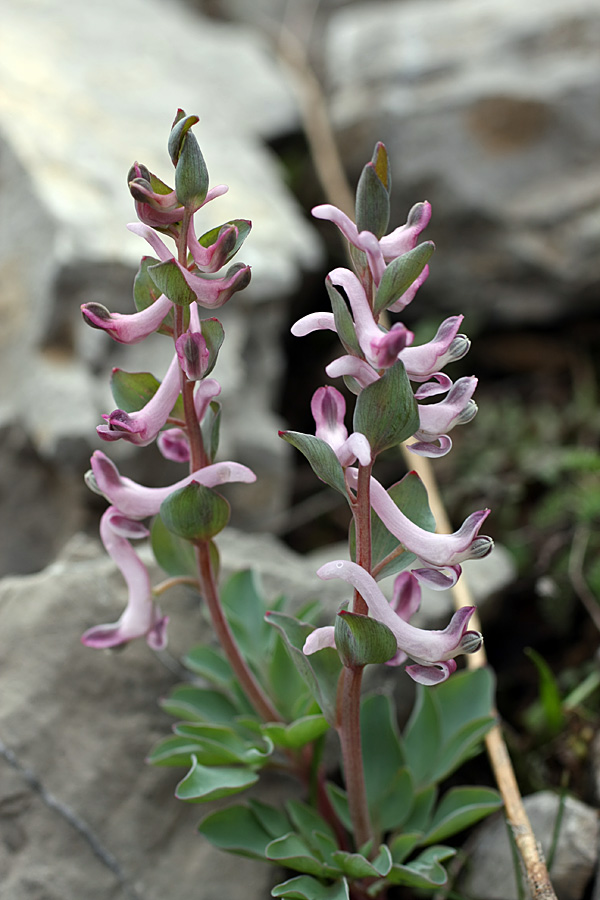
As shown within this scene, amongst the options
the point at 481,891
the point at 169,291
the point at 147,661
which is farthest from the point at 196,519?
the point at 481,891

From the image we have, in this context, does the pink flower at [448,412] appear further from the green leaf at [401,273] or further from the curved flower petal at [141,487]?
the curved flower petal at [141,487]

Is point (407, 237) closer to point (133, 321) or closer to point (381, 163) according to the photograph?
point (381, 163)

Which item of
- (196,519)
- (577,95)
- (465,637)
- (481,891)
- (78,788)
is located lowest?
(481,891)

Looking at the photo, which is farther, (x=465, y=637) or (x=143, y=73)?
(x=143, y=73)

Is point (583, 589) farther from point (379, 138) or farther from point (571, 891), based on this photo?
point (379, 138)

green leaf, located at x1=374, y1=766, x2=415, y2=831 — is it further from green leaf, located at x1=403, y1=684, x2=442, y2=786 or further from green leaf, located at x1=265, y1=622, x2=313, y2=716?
green leaf, located at x1=265, y1=622, x2=313, y2=716

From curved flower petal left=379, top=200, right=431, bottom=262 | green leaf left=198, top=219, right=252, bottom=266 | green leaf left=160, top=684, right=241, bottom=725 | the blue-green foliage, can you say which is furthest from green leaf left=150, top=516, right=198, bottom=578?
curved flower petal left=379, top=200, right=431, bottom=262

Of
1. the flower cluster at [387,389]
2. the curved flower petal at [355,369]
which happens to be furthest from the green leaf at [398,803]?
the curved flower petal at [355,369]
